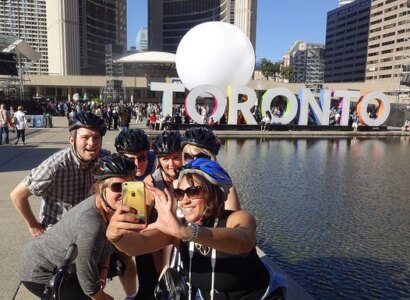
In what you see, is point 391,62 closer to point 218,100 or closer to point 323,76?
point 323,76

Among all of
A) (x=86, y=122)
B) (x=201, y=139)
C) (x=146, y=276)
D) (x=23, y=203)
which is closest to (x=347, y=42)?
(x=201, y=139)

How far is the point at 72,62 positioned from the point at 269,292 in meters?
85.1

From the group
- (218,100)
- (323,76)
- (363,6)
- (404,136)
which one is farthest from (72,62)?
(323,76)

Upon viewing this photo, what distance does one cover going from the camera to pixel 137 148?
10.4ft

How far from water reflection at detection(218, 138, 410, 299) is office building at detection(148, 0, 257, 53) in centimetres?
9282

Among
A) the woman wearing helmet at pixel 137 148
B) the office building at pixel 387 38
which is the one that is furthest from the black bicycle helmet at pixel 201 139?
the office building at pixel 387 38

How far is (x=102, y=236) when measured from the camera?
202 centimetres

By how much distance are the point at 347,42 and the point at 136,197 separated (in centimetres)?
16060

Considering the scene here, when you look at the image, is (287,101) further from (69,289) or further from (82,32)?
(82,32)

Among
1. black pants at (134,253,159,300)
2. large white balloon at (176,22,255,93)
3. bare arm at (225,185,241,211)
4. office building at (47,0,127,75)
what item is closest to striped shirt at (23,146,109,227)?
black pants at (134,253,159,300)

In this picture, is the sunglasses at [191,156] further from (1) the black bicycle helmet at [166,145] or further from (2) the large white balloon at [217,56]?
(2) the large white balloon at [217,56]

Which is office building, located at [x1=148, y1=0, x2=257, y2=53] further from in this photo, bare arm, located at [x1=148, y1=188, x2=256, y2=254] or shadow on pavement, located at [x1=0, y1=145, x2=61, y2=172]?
bare arm, located at [x1=148, y1=188, x2=256, y2=254]

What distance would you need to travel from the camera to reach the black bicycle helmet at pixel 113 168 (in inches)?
88.0

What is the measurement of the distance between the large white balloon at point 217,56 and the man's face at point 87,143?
2753cm
